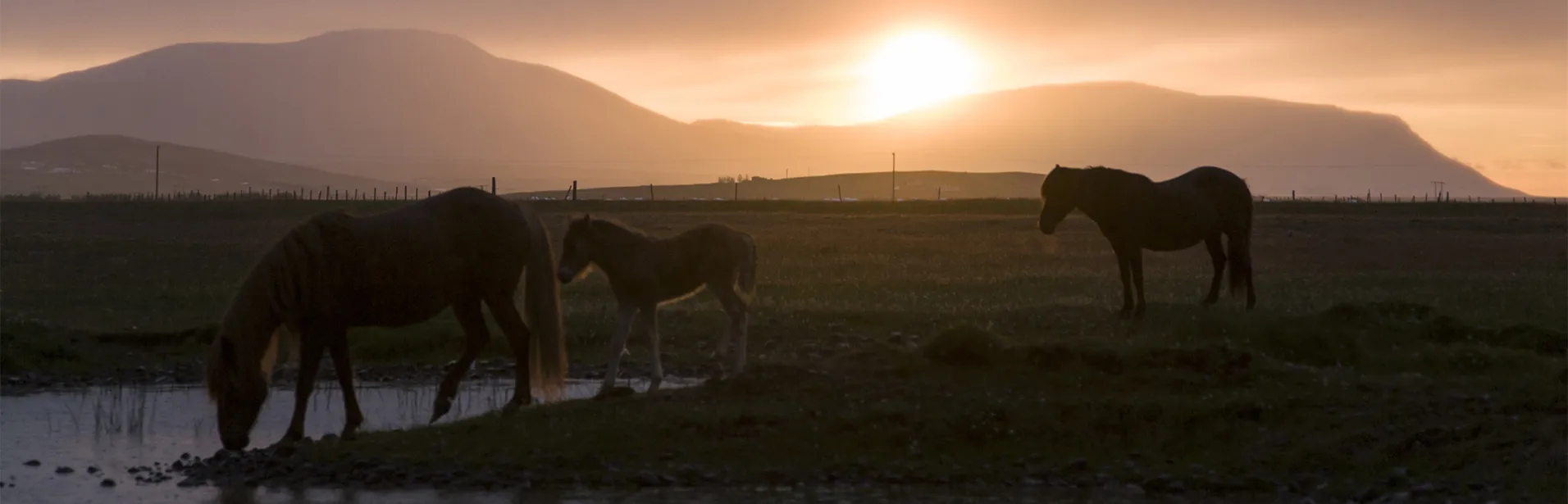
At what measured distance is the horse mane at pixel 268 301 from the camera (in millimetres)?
11664

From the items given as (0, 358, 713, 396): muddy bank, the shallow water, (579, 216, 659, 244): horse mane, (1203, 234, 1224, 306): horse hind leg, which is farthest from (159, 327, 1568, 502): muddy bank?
(1203, 234, 1224, 306): horse hind leg

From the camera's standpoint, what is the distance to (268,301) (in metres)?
11.9

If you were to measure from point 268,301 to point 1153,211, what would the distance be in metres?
11.5

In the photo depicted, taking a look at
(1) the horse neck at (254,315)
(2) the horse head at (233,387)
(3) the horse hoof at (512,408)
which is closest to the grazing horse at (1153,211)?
(3) the horse hoof at (512,408)

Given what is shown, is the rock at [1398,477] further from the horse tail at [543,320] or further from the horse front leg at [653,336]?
the horse tail at [543,320]

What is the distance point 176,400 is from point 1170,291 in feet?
51.1

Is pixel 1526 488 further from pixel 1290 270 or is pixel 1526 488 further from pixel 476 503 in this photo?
pixel 1290 270

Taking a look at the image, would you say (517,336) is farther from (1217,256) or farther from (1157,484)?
(1217,256)

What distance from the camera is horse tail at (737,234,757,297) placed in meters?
14.7

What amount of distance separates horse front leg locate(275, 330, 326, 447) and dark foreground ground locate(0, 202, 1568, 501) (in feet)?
2.02

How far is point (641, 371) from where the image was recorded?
53.6 feet

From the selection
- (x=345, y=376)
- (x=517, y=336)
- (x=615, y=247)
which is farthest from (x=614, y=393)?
(x=345, y=376)

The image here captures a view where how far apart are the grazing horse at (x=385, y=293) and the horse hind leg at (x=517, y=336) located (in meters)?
0.01

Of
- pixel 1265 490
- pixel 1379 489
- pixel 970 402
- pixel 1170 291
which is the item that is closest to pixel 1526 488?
pixel 1379 489
